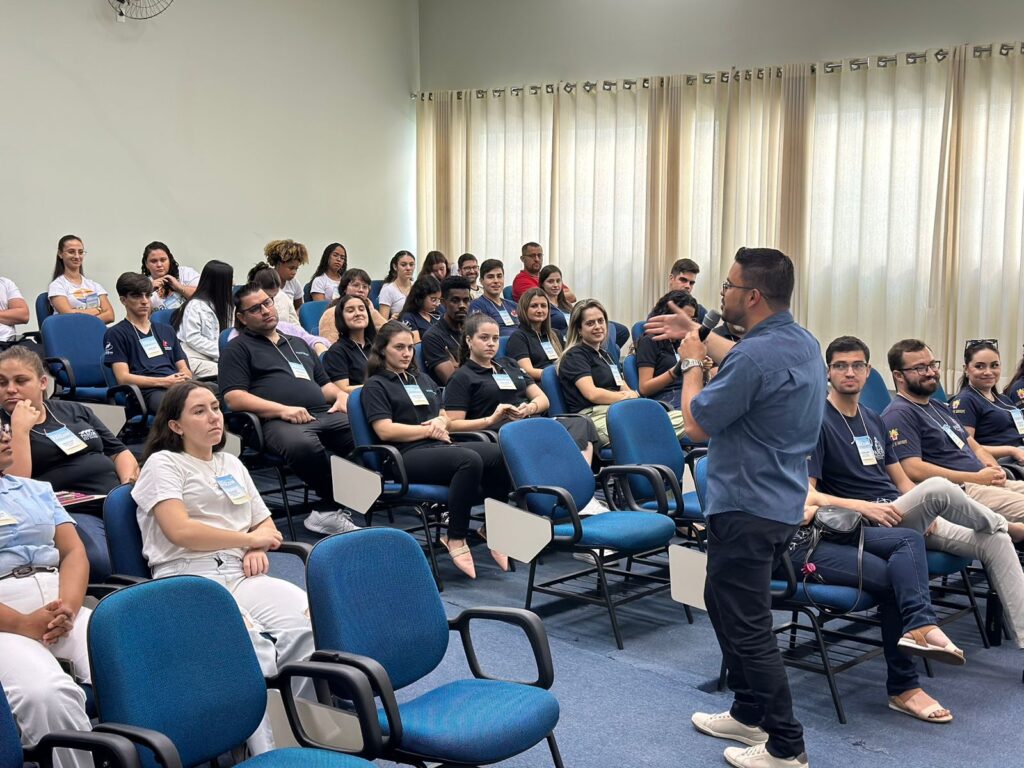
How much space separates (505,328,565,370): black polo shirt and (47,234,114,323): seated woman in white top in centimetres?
292

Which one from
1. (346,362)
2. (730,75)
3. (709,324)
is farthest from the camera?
(730,75)

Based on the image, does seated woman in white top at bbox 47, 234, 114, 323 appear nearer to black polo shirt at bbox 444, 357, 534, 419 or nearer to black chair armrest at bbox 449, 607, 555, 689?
black polo shirt at bbox 444, 357, 534, 419

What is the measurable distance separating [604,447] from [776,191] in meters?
4.35

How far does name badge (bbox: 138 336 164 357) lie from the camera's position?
6000 mm

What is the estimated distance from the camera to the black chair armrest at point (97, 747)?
1816 millimetres

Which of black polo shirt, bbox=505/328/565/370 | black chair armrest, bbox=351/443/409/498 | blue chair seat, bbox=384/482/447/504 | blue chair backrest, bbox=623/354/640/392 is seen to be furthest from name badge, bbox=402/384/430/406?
blue chair backrest, bbox=623/354/640/392

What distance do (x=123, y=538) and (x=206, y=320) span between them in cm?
353

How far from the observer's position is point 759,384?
268 cm

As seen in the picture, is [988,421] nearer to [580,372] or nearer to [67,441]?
[580,372]

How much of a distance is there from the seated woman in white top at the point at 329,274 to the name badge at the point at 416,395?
3.64 m

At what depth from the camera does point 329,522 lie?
196 inches

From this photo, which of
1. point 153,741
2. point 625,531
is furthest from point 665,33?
point 153,741

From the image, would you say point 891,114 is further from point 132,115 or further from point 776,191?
point 132,115

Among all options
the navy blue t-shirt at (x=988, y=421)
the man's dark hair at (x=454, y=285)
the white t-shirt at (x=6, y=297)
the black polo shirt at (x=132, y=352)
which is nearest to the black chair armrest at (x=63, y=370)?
the black polo shirt at (x=132, y=352)
